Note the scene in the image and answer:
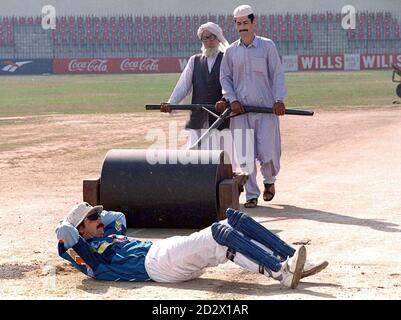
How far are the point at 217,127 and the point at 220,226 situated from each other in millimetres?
4766

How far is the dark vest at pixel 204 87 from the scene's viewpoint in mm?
12172

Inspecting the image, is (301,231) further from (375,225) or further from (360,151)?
(360,151)

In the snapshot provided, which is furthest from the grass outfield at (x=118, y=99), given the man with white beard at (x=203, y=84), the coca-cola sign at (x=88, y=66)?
the coca-cola sign at (x=88, y=66)

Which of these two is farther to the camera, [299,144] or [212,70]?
[299,144]

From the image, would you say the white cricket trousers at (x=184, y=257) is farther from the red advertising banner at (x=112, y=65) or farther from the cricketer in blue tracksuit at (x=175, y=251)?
the red advertising banner at (x=112, y=65)

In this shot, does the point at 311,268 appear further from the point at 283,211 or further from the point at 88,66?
the point at 88,66

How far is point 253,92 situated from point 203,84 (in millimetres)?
714

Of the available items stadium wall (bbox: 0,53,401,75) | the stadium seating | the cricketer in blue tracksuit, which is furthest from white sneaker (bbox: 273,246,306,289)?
the stadium seating

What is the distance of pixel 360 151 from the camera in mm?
18016

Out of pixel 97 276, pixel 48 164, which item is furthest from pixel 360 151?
pixel 97 276

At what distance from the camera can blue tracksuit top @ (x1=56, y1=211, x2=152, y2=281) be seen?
752 cm

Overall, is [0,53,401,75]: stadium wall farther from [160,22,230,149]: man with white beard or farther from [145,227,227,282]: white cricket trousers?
[145,227,227,282]: white cricket trousers

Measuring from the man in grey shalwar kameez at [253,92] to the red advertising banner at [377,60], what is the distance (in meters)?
60.6

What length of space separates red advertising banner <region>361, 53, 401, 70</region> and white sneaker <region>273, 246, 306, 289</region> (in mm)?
65307
